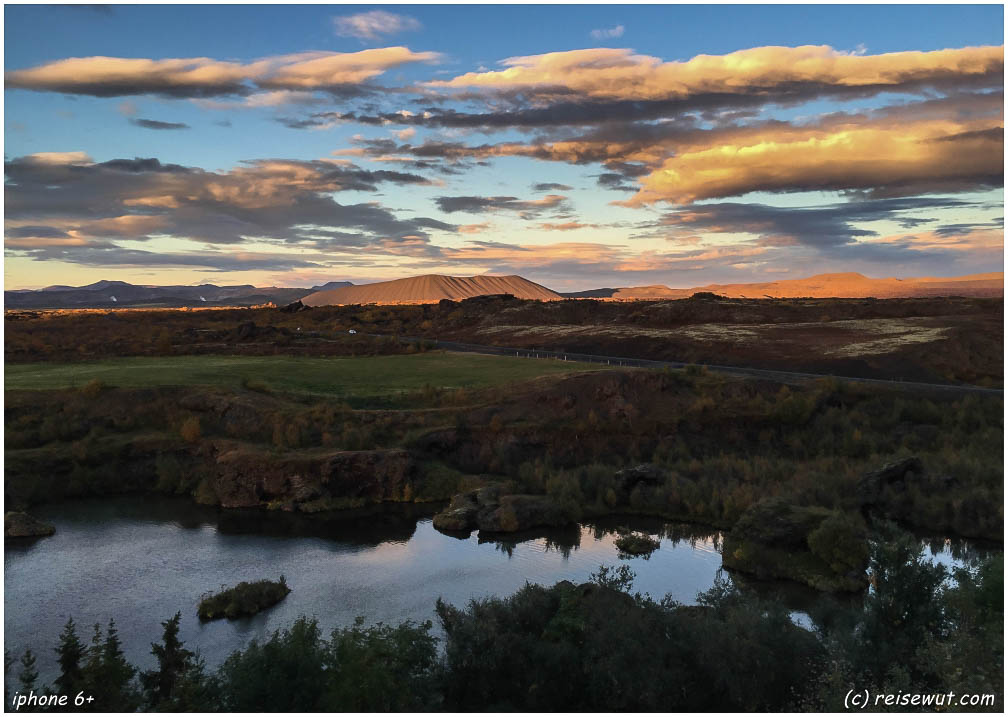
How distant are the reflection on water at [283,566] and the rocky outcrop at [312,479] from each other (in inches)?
37.9

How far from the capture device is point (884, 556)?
15.1 meters

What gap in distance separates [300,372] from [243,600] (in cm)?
3018

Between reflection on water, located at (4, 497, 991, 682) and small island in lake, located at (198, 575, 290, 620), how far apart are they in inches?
13.1

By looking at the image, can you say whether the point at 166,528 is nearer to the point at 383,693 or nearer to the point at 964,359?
the point at 383,693

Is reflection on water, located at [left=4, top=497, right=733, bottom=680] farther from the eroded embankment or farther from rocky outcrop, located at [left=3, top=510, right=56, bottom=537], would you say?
the eroded embankment

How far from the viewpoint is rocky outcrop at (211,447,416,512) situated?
30688 mm

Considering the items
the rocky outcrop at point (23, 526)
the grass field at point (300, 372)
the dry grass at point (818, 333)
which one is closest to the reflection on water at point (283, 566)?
the rocky outcrop at point (23, 526)

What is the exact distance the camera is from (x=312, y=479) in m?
31.2

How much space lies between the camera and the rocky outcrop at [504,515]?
27422 millimetres

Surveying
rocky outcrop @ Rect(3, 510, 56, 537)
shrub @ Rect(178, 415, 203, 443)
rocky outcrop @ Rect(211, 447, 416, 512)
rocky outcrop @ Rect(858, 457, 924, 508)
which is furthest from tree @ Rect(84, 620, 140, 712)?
rocky outcrop @ Rect(858, 457, 924, 508)

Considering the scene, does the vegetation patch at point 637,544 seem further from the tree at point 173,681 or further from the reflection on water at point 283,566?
the tree at point 173,681

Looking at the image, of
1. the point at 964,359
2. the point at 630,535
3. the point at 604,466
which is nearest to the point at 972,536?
the point at 630,535

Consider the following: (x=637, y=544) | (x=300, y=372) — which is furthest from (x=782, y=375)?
(x=300, y=372)

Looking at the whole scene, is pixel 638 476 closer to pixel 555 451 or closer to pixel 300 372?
pixel 555 451
